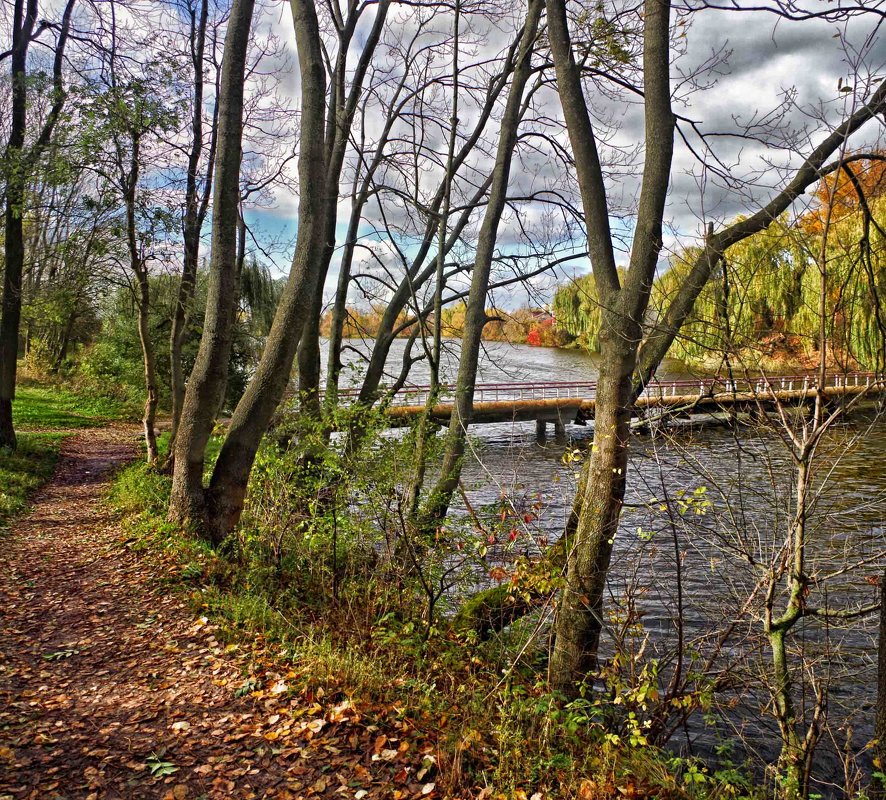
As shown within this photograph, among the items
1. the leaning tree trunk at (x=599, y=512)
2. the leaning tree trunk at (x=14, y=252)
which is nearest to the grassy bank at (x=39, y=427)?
the leaning tree trunk at (x=14, y=252)

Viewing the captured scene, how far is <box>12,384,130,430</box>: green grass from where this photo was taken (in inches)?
668

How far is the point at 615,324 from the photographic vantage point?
15.1ft

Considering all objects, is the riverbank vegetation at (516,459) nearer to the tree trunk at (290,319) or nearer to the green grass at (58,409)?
the tree trunk at (290,319)

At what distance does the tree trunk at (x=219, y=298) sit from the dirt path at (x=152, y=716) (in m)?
1.06

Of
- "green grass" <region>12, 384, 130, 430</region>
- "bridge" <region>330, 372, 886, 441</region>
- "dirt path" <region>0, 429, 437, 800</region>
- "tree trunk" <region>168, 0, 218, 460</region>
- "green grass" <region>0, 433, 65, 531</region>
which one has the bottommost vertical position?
"dirt path" <region>0, 429, 437, 800</region>

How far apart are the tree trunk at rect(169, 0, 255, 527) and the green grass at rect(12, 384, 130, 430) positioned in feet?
38.2

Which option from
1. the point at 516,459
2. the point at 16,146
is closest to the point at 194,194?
the point at 16,146

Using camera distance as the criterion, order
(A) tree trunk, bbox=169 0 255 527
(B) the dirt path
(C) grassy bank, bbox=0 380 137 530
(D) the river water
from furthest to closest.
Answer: (C) grassy bank, bbox=0 380 137 530 → (A) tree trunk, bbox=169 0 255 527 → (D) the river water → (B) the dirt path

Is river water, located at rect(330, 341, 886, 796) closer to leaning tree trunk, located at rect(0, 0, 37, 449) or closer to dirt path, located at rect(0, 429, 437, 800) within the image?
dirt path, located at rect(0, 429, 437, 800)

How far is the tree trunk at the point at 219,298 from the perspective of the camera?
6742 millimetres

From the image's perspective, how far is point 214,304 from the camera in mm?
6934

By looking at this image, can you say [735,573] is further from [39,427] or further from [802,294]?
[39,427]

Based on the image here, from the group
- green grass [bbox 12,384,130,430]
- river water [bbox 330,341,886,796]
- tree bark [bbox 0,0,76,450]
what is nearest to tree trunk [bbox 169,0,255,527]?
river water [bbox 330,341,886,796]

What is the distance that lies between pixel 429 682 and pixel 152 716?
1870mm
